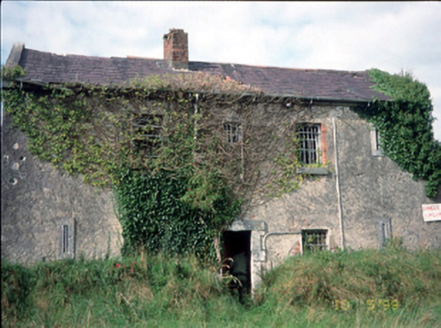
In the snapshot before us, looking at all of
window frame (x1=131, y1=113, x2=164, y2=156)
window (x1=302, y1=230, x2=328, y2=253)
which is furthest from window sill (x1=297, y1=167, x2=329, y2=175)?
window frame (x1=131, y1=113, x2=164, y2=156)

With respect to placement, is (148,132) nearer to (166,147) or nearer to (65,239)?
(166,147)

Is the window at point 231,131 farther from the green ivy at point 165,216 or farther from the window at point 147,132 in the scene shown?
the window at point 147,132

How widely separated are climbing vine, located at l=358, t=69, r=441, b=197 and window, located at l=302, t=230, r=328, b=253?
3.10 metres

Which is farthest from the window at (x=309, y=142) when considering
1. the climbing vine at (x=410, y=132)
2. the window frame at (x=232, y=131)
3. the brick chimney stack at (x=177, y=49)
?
the brick chimney stack at (x=177, y=49)

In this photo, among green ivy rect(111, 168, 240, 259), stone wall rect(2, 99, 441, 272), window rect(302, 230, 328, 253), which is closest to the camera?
stone wall rect(2, 99, 441, 272)

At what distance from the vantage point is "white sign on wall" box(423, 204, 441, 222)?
41.4ft

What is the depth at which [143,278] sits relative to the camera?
978 cm

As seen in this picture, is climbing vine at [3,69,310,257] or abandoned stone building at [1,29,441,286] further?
climbing vine at [3,69,310,257]

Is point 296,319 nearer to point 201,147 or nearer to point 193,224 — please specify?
point 193,224

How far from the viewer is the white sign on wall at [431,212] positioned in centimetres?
1263

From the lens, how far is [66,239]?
1050 centimetres

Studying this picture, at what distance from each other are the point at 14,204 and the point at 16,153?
1.20 meters

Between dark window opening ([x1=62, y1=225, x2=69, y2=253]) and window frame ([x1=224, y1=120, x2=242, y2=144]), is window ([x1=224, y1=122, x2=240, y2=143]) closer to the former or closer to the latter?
window frame ([x1=224, y1=120, x2=242, y2=144])
